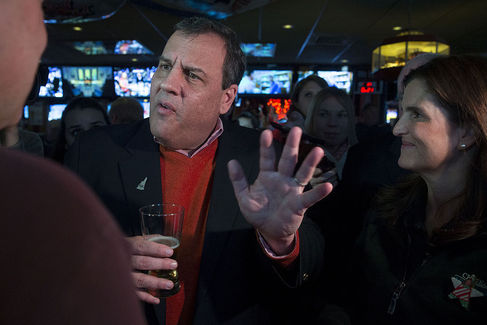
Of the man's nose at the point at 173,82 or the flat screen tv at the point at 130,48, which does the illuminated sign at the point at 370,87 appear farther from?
the man's nose at the point at 173,82

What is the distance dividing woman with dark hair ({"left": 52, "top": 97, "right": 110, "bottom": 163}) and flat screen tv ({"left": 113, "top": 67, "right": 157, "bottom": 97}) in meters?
6.16

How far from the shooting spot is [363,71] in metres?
9.05

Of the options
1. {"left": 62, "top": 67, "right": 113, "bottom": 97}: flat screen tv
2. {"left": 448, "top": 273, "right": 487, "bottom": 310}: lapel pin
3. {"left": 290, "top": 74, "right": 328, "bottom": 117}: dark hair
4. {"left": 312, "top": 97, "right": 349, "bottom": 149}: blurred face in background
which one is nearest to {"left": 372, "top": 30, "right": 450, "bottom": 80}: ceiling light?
{"left": 290, "top": 74, "right": 328, "bottom": 117}: dark hair

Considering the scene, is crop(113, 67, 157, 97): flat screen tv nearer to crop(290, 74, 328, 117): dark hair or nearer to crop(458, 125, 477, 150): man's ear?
crop(290, 74, 328, 117): dark hair

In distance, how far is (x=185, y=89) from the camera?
1.52 metres

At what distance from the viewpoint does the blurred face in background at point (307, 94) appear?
3221 millimetres

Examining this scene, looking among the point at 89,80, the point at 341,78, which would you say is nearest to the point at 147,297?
the point at 341,78

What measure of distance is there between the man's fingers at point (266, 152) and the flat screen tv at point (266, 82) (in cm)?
810

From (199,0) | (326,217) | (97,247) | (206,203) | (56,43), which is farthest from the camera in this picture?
(56,43)

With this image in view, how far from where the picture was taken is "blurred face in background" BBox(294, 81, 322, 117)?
10.6 feet

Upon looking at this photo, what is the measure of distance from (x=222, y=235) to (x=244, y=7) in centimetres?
342

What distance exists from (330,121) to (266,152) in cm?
197

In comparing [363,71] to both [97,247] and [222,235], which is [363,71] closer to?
[222,235]

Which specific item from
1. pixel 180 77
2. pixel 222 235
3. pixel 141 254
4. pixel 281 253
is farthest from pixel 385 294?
A: pixel 180 77
